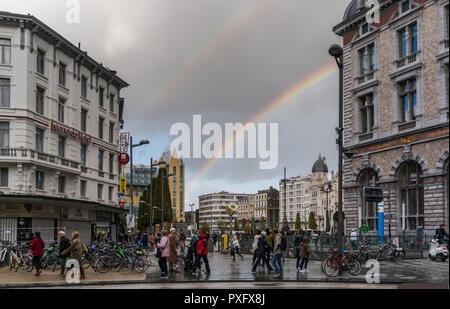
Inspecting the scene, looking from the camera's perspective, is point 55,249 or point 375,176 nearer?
point 55,249

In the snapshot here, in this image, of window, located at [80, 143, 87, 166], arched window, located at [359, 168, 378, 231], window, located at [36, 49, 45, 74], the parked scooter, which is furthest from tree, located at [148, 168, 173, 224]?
the parked scooter

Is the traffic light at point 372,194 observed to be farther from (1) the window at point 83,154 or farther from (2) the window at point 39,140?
(1) the window at point 83,154

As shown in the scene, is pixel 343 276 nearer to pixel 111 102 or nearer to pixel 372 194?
pixel 372 194

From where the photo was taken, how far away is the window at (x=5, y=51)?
37.9 metres

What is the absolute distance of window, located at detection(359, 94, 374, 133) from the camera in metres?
39.1

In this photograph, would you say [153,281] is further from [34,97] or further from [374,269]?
[34,97]

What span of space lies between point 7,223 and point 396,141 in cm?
2581

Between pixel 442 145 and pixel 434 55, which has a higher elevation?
pixel 434 55

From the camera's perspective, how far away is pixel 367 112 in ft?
129

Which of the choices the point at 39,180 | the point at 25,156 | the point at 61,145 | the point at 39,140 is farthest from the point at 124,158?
the point at 25,156

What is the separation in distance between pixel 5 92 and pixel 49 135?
468 centimetres

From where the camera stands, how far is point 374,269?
70.3ft

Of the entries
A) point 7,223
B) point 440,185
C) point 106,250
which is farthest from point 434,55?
point 7,223

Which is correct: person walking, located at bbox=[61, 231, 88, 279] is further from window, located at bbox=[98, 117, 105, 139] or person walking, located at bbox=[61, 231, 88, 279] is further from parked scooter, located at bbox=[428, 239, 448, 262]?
window, located at bbox=[98, 117, 105, 139]
